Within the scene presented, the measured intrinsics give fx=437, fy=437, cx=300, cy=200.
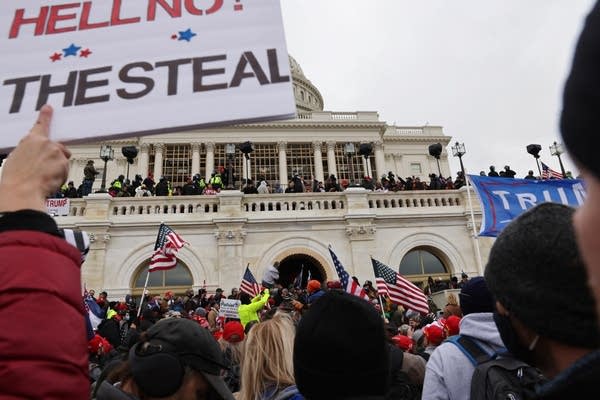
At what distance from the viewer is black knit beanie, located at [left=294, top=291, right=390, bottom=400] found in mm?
1912

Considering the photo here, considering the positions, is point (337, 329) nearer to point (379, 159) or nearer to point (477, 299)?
point (477, 299)

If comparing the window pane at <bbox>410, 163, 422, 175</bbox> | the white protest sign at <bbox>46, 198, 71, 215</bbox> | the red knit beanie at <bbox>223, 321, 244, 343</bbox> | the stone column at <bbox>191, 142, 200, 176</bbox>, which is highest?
the stone column at <bbox>191, 142, 200, 176</bbox>

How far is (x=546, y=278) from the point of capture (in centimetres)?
150

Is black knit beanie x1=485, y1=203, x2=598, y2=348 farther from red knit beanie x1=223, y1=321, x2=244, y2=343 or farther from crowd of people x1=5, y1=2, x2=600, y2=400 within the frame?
red knit beanie x1=223, y1=321, x2=244, y2=343

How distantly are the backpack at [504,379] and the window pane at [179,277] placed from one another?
16.7 m

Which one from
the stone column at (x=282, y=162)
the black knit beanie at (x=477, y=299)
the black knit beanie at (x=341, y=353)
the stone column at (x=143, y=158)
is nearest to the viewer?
the black knit beanie at (x=341, y=353)

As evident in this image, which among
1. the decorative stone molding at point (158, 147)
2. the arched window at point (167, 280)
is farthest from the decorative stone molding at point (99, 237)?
the decorative stone molding at point (158, 147)

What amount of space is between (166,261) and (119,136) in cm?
1157

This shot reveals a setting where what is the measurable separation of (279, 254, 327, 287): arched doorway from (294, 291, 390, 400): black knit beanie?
17.1 meters

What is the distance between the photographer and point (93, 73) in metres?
2.32

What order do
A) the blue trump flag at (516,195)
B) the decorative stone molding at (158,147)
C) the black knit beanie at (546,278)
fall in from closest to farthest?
the black knit beanie at (546,278)
the blue trump flag at (516,195)
the decorative stone molding at (158,147)

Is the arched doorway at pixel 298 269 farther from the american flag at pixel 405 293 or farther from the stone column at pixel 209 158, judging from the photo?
the stone column at pixel 209 158

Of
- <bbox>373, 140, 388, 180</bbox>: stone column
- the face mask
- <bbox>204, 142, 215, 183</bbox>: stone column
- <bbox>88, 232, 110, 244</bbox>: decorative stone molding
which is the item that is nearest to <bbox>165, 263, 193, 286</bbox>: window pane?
<bbox>88, 232, 110, 244</bbox>: decorative stone molding

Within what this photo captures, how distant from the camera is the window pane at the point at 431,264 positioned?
19.7 meters
